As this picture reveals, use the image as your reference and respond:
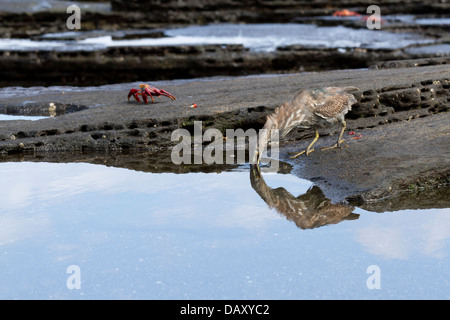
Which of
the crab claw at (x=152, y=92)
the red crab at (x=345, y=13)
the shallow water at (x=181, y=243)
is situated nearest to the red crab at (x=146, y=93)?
the crab claw at (x=152, y=92)

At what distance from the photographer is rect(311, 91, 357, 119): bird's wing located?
673 cm

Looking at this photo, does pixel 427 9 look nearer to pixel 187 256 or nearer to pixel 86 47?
pixel 86 47

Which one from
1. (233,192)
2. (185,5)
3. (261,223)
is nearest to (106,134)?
(233,192)

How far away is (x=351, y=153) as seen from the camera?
676 centimetres

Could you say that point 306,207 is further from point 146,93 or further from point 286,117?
point 146,93

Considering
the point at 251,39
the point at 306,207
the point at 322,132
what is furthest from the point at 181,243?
the point at 251,39

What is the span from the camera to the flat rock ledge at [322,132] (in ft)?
19.6

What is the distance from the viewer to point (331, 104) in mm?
6789

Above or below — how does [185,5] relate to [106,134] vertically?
above

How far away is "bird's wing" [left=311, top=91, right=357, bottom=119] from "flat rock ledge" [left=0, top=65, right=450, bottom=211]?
0.39 m

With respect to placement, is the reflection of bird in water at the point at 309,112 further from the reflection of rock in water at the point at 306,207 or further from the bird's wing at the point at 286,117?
the reflection of rock in water at the point at 306,207

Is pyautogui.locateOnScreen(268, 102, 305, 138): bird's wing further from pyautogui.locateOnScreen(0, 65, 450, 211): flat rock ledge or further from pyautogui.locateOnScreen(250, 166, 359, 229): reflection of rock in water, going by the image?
pyautogui.locateOnScreen(250, 166, 359, 229): reflection of rock in water

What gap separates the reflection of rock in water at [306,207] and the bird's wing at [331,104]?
96cm

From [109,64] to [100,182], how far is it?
9.11 m
